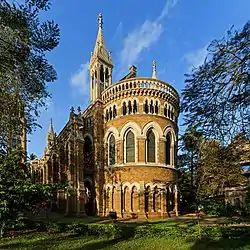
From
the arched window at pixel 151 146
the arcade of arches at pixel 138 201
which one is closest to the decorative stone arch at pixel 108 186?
the arcade of arches at pixel 138 201

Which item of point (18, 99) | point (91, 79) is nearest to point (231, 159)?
point (18, 99)

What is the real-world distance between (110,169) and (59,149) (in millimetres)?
5935

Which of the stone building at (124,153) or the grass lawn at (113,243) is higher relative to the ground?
the stone building at (124,153)

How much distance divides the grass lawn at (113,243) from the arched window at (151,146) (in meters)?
17.0

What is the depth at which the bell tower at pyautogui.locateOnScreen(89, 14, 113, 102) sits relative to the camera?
122ft

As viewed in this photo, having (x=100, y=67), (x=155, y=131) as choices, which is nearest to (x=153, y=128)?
(x=155, y=131)

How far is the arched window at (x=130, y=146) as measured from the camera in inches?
1222

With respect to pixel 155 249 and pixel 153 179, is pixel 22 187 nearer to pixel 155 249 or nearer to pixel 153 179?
pixel 155 249

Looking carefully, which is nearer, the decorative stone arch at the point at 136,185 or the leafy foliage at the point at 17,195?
the leafy foliage at the point at 17,195

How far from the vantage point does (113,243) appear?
13281mm

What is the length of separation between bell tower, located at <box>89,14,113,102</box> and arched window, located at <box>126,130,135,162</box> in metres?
7.55

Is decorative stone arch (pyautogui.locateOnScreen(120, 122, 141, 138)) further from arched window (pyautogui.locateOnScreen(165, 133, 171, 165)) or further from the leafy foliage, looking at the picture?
the leafy foliage

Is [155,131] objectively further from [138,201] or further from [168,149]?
[138,201]

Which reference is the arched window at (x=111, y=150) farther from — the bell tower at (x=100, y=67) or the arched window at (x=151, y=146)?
the bell tower at (x=100, y=67)
